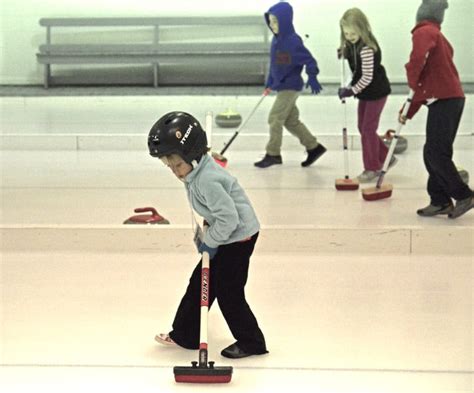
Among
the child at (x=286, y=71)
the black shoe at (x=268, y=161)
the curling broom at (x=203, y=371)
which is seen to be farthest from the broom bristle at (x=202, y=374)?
the black shoe at (x=268, y=161)

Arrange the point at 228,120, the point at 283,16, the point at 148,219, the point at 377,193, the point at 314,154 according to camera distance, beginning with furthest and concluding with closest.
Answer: the point at 228,120, the point at 314,154, the point at 283,16, the point at 377,193, the point at 148,219

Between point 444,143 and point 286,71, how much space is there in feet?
7.42

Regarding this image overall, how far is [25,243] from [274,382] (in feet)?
8.39

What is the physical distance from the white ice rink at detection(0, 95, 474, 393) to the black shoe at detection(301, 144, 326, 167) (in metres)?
0.06

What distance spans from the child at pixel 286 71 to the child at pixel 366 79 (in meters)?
0.63

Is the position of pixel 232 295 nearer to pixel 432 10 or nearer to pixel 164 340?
pixel 164 340

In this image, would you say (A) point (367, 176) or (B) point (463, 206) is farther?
(A) point (367, 176)

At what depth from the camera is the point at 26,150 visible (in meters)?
9.98

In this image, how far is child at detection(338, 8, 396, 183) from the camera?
303 inches

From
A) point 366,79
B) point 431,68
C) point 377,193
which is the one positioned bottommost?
point 377,193

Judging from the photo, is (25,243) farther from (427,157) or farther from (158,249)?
(427,157)

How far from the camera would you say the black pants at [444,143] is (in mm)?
6508

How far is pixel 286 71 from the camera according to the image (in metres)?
8.50

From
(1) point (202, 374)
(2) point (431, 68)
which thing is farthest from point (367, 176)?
(1) point (202, 374)
